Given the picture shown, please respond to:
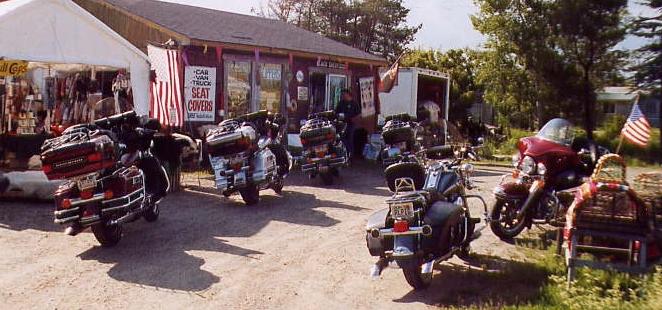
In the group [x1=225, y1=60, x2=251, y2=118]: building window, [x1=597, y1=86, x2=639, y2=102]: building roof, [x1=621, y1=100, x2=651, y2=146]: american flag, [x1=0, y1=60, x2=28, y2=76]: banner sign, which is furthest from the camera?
[x1=225, y1=60, x2=251, y2=118]: building window

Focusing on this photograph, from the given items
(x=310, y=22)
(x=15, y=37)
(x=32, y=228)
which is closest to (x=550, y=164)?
(x=32, y=228)

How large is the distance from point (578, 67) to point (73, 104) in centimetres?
961

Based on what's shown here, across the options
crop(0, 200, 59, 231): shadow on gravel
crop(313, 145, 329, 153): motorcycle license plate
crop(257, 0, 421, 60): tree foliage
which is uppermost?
crop(257, 0, 421, 60): tree foliage

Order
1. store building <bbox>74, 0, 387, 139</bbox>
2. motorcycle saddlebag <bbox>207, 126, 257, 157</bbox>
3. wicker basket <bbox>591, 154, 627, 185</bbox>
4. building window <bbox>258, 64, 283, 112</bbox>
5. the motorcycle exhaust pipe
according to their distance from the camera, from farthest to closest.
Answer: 1. building window <bbox>258, 64, 283, 112</bbox>
2. store building <bbox>74, 0, 387, 139</bbox>
3. motorcycle saddlebag <bbox>207, 126, 257, 157</bbox>
4. the motorcycle exhaust pipe
5. wicker basket <bbox>591, 154, 627, 185</bbox>

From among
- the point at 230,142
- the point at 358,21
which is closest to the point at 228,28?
the point at 230,142

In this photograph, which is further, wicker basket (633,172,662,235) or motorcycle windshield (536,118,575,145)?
motorcycle windshield (536,118,575,145)

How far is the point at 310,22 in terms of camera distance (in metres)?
44.8

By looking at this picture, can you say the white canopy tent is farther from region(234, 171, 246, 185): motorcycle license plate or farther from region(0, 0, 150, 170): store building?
region(234, 171, 246, 185): motorcycle license plate

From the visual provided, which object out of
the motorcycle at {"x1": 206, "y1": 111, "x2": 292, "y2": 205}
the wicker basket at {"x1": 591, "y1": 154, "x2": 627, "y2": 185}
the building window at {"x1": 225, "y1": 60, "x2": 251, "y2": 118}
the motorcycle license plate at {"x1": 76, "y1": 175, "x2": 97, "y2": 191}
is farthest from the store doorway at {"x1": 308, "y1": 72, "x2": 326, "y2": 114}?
the wicker basket at {"x1": 591, "y1": 154, "x2": 627, "y2": 185}

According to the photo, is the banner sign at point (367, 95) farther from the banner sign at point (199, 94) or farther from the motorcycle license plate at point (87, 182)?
the motorcycle license plate at point (87, 182)

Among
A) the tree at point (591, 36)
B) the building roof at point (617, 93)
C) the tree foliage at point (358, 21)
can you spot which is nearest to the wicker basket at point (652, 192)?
the building roof at point (617, 93)

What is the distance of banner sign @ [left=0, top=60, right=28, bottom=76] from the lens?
10.5 m

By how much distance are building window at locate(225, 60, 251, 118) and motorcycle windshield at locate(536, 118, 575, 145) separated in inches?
348

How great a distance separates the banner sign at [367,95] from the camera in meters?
19.2
